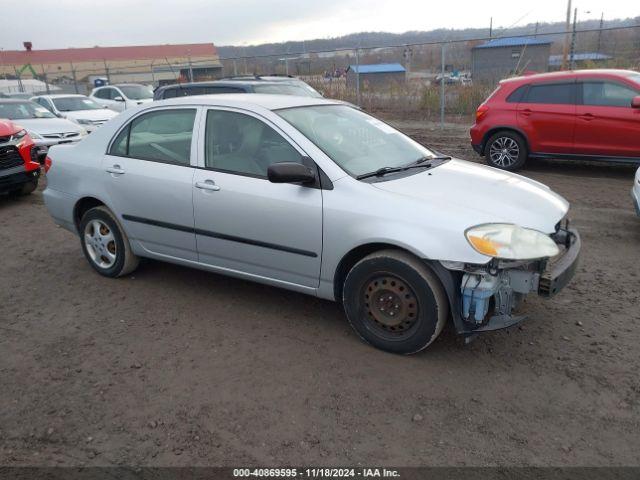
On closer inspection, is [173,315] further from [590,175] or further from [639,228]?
[590,175]

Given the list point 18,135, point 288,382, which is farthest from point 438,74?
point 288,382

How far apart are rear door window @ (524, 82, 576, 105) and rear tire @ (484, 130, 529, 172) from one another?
0.66 meters

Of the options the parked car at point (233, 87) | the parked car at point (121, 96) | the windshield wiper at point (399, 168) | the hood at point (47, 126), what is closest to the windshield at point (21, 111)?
the hood at point (47, 126)

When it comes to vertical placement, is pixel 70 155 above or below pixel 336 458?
above

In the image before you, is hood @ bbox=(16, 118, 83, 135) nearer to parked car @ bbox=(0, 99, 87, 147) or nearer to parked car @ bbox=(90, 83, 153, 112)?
parked car @ bbox=(0, 99, 87, 147)

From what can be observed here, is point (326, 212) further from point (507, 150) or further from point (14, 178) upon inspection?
point (507, 150)

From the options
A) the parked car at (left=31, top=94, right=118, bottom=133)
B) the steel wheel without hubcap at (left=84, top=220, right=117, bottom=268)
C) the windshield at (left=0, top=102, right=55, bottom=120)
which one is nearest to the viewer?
the steel wheel without hubcap at (left=84, top=220, right=117, bottom=268)

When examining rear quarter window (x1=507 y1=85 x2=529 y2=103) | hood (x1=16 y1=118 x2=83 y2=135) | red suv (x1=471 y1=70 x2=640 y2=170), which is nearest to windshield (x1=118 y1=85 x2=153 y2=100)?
hood (x1=16 y1=118 x2=83 y2=135)

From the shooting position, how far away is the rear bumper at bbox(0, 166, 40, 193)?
26.6 ft

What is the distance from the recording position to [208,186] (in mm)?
4207

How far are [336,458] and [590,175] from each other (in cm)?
801

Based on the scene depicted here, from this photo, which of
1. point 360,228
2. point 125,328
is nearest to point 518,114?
point 360,228

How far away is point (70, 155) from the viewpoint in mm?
5191

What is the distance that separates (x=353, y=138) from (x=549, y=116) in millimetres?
6031
